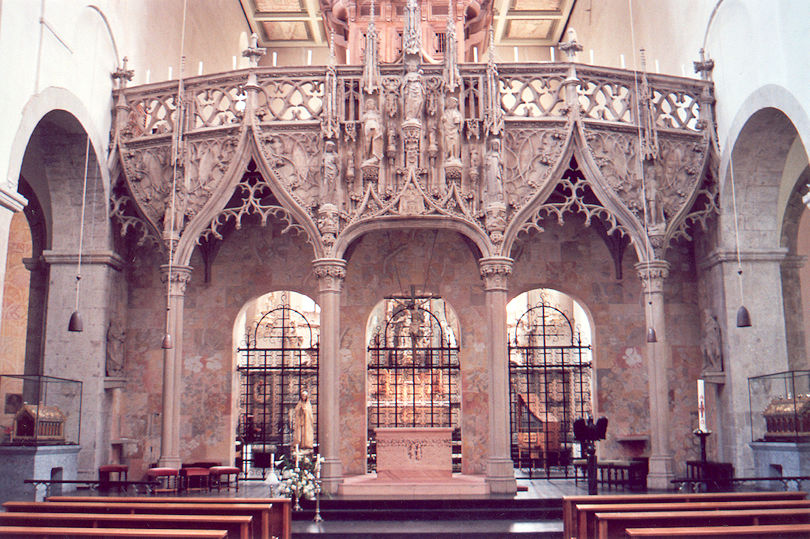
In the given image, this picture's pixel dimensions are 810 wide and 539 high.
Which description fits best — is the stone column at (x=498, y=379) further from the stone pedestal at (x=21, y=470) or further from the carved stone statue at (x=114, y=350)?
the stone pedestal at (x=21, y=470)

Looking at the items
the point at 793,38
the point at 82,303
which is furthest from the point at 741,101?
the point at 82,303

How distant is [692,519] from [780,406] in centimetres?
578

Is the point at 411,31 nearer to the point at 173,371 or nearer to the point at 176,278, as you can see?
the point at 176,278

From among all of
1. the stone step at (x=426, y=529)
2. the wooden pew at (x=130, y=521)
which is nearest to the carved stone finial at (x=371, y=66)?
the stone step at (x=426, y=529)

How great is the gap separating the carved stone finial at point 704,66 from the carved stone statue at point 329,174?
25.2 feet

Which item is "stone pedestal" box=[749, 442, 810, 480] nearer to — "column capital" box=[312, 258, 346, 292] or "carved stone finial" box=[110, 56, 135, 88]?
"column capital" box=[312, 258, 346, 292]

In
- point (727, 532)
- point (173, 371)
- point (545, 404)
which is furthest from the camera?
point (545, 404)

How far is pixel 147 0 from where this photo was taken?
59.8ft

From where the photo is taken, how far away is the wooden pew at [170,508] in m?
9.59

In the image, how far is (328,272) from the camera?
15.7 meters

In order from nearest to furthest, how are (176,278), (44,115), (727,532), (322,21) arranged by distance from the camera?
(727,532), (44,115), (176,278), (322,21)

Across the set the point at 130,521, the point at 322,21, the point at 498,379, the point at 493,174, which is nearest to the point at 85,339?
the point at 130,521

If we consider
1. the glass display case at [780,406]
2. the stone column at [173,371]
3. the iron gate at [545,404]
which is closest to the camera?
the glass display case at [780,406]

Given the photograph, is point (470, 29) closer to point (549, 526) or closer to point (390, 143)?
point (390, 143)
